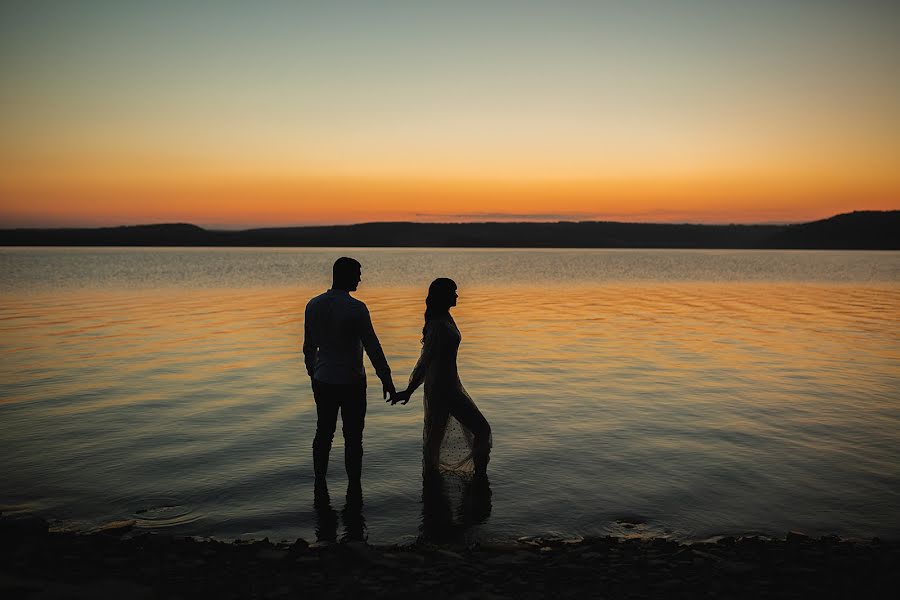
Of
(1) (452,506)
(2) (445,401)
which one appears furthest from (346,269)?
(1) (452,506)

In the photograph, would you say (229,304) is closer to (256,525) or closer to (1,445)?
(1,445)

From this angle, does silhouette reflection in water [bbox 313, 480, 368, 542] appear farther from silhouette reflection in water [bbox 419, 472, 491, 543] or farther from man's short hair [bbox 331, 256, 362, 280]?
man's short hair [bbox 331, 256, 362, 280]

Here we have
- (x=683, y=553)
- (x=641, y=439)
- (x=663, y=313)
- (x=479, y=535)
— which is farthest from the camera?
(x=663, y=313)

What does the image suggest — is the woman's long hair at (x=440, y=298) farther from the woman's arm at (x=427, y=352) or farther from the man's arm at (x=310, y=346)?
the man's arm at (x=310, y=346)

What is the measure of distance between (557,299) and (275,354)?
22794 mm

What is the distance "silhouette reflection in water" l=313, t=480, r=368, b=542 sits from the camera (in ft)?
21.5

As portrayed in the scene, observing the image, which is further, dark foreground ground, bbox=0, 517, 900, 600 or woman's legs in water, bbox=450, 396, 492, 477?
woman's legs in water, bbox=450, 396, 492, 477

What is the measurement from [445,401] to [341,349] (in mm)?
1499

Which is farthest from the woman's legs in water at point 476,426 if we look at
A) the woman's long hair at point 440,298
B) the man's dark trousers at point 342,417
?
the man's dark trousers at point 342,417

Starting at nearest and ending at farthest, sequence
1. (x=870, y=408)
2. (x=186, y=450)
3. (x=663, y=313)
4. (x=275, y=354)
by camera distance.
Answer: (x=186, y=450)
(x=870, y=408)
(x=275, y=354)
(x=663, y=313)

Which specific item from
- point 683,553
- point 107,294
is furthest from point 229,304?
point 683,553

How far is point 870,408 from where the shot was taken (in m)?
12.2

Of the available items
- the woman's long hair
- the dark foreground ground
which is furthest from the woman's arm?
the dark foreground ground

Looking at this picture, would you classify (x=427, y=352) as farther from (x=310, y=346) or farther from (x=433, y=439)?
(x=310, y=346)
